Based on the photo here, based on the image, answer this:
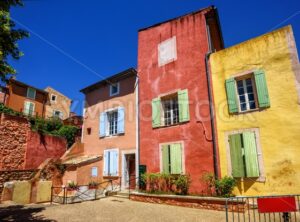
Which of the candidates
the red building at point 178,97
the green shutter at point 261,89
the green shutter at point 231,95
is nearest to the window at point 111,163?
the red building at point 178,97

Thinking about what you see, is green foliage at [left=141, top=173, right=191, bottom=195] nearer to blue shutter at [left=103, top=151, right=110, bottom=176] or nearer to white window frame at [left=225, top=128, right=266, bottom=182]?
white window frame at [left=225, top=128, right=266, bottom=182]

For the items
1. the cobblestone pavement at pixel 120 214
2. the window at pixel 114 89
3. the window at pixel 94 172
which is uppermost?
the window at pixel 114 89

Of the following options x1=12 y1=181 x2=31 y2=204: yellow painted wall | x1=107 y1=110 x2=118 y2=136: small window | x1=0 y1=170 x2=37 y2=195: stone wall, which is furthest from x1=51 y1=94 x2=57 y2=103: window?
x1=12 y1=181 x2=31 y2=204: yellow painted wall

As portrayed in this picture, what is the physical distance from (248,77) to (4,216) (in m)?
11.0

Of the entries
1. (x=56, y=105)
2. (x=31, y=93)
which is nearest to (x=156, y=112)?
(x=31, y=93)

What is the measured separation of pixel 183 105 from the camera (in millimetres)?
11055

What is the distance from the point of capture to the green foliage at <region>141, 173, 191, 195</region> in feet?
32.4

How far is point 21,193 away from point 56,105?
67.6 feet

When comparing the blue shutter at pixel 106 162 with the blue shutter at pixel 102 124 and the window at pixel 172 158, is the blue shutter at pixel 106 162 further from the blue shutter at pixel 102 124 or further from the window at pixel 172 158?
the window at pixel 172 158

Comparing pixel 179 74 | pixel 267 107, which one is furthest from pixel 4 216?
pixel 267 107

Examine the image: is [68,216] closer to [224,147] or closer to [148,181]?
[148,181]

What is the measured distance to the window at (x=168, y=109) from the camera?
1120 cm

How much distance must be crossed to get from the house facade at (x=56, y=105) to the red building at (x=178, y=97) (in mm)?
20726

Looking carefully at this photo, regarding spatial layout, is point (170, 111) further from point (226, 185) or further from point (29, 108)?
point (29, 108)
